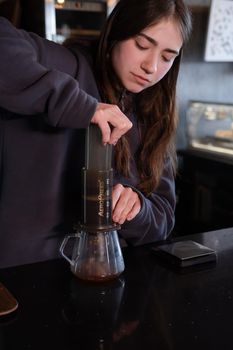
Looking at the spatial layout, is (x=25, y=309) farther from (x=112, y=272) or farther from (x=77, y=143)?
(x=77, y=143)

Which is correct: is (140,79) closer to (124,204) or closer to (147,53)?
(147,53)

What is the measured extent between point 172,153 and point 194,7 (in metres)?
2.10

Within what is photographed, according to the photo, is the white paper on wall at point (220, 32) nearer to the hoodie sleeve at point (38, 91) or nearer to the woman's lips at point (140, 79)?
the woman's lips at point (140, 79)

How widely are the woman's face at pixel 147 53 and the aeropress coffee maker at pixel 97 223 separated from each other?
279 millimetres

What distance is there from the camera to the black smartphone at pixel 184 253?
0.98 meters

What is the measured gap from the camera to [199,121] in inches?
122

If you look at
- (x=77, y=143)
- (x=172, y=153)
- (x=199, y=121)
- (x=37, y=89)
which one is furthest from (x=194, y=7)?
(x=37, y=89)

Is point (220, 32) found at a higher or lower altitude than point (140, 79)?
higher

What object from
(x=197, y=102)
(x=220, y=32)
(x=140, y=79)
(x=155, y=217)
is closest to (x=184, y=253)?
(x=155, y=217)

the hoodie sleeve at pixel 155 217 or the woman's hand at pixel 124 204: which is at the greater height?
the woman's hand at pixel 124 204

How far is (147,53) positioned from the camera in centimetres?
103

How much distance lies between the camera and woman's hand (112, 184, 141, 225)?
928 mm

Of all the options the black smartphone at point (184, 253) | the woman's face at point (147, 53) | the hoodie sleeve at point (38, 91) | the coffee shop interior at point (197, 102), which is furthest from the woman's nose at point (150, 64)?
the coffee shop interior at point (197, 102)

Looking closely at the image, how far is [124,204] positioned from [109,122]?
0.66ft
